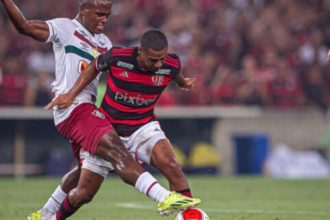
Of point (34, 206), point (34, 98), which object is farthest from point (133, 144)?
point (34, 98)

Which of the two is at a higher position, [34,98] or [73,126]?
[73,126]

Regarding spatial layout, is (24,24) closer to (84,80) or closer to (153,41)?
(84,80)

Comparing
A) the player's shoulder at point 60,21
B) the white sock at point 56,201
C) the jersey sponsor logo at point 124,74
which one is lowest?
the white sock at point 56,201

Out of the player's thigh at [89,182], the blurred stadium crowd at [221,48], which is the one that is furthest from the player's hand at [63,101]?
the blurred stadium crowd at [221,48]

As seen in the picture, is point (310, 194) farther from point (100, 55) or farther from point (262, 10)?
point (262, 10)

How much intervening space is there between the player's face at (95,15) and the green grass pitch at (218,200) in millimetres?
2301

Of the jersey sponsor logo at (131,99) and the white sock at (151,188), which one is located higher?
the jersey sponsor logo at (131,99)

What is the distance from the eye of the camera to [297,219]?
34.3 ft

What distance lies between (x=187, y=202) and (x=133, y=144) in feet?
3.91

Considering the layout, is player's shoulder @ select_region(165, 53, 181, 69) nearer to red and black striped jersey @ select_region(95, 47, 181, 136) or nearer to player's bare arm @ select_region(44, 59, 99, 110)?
red and black striped jersey @ select_region(95, 47, 181, 136)

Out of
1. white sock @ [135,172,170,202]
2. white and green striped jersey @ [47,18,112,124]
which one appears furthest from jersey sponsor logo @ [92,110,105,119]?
white sock @ [135,172,170,202]

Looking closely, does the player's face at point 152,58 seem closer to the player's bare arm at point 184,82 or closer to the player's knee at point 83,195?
the player's bare arm at point 184,82

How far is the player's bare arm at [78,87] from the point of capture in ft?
29.8

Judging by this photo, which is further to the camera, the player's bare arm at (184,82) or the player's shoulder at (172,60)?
the player's bare arm at (184,82)
